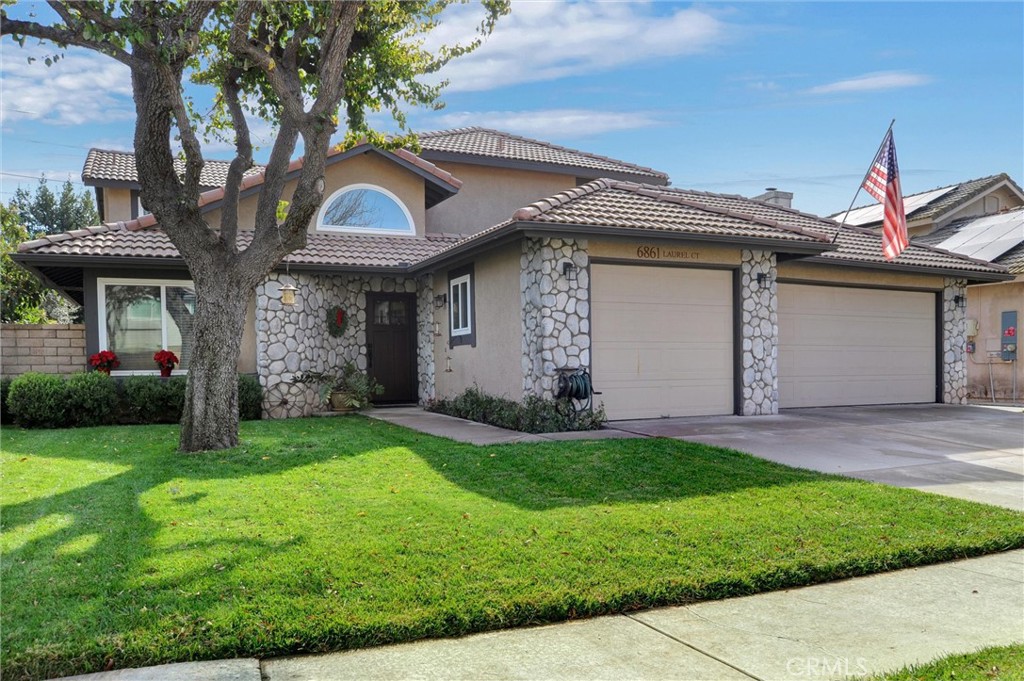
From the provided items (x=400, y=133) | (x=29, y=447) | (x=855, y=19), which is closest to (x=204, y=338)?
(x=29, y=447)

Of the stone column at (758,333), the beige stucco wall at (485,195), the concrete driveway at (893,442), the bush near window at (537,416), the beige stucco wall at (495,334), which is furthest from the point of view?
the beige stucco wall at (485,195)

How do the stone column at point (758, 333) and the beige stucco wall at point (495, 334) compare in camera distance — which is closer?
the beige stucco wall at point (495, 334)

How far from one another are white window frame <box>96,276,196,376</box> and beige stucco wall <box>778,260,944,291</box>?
11.3 meters

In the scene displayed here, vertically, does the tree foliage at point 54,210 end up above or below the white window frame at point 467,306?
above

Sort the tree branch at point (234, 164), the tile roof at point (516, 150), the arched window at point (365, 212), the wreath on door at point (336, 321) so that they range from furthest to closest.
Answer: the tile roof at point (516, 150)
the arched window at point (365, 212)
the wreath on door at point (336, 321)
the tree branch at point (234, 164)

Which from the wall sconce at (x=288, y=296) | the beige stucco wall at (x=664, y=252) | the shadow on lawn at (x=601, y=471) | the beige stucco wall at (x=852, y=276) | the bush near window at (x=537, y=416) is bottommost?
the shadow on lawn at (x=601, y=471)

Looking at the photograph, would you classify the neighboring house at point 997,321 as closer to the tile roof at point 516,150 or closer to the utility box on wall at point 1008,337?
the utility box on wall at point 1008,337

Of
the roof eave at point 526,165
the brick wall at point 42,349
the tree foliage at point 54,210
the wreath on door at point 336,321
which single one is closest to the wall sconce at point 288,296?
the wreath on door at point 336,321

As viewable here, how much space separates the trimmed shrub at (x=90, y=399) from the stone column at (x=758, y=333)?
10.8 m

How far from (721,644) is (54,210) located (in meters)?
46.8

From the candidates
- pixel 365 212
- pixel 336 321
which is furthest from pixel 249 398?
pixel 365 212

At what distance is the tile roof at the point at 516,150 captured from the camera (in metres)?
18.8

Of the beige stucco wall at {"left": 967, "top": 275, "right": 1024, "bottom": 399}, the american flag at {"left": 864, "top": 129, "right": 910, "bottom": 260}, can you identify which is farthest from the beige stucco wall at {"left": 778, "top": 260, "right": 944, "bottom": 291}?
the beige stucco wall at {"left": 967, "top": 275, "right": 1024, "bottom": 399}

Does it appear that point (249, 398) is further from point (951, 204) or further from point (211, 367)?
point (951, 204)
